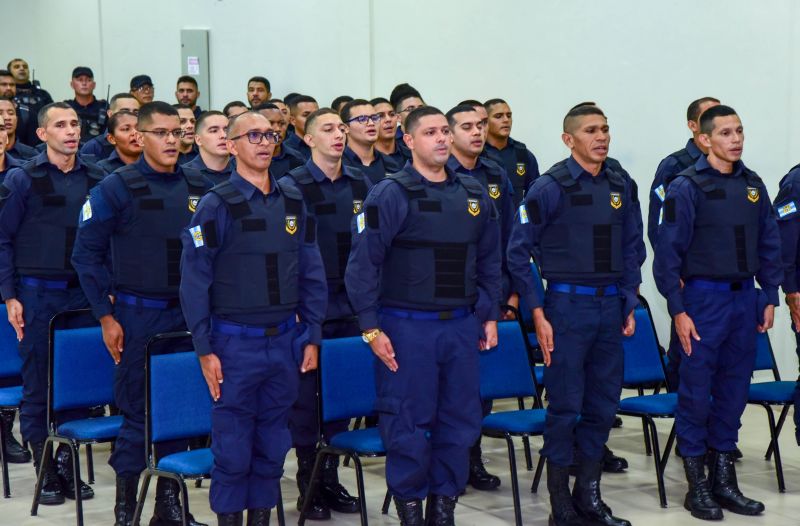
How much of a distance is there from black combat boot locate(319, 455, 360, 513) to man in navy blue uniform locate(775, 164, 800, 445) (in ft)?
7.60

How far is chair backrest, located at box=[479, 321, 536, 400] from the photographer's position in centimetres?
593

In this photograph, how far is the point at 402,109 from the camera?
336 inches

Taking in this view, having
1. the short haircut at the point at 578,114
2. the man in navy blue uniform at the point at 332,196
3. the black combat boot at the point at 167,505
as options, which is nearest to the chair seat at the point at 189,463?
the black combat boot at the point at 167,505

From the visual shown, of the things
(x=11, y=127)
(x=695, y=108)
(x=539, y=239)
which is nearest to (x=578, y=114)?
(x=539, y=239)

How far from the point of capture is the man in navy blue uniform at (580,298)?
547 centimetres

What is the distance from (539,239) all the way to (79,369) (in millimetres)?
2181

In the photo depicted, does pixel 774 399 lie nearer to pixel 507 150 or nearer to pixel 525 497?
pixel 525 497

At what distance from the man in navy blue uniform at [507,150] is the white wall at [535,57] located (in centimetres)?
108

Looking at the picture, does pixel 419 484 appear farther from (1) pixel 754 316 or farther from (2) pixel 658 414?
(1) pixel 754 316

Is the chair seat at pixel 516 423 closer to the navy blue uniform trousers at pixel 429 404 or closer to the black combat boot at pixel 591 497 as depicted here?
the black combat boot at pixel 591 497

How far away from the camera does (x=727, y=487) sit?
19.3ft

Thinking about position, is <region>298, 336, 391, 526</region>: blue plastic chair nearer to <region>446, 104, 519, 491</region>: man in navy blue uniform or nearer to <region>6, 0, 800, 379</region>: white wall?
<region>446, 104, 519, 491</region>: man in navy blue uniform

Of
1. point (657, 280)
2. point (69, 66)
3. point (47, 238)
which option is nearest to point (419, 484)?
point (657, 280)

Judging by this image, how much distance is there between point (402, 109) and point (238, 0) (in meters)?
4.96
